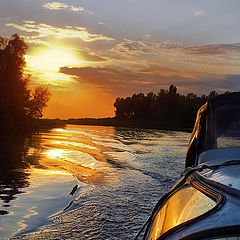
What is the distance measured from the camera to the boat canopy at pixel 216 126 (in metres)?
4.42

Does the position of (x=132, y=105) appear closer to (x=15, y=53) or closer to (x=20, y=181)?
(x=15, y=53)

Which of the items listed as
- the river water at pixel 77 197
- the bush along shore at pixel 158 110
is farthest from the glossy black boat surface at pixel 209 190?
the bush along shore at pixel 158 110

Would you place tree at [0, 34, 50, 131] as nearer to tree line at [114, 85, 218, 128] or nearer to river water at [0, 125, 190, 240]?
river water at [0, 125, 190, 240]

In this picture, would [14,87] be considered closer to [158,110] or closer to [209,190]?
[209,190]

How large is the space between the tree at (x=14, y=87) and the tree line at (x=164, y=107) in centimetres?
5929

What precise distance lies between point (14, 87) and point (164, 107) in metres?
81.1

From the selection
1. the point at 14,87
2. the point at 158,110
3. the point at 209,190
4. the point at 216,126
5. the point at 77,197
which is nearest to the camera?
the point at 209,190

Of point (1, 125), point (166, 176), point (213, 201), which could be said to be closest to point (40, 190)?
point (166, 176)

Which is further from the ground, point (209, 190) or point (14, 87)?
point (14, 87)

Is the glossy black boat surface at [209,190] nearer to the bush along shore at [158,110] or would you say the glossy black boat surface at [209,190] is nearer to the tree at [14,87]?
the tree at [14,87]

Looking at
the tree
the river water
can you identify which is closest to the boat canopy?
the river water

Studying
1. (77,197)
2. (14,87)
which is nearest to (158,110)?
(14,87)

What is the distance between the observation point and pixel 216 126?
459cm

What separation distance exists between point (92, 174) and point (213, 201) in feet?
28.8
